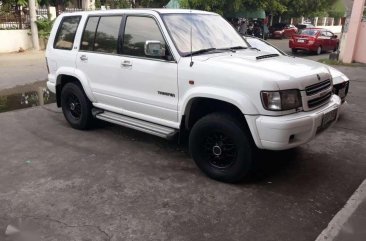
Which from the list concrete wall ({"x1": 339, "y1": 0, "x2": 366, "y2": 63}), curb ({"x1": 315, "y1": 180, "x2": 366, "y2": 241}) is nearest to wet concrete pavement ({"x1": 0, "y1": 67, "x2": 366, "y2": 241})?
curb ({"x1": 315, "y1": 180, "x2": 366, "y2": 241})

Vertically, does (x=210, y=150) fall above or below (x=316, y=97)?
below

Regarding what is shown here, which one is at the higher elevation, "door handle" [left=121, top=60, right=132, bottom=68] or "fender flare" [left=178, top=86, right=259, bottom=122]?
"door handle" [left=121, top=60, right=132, bottom=68]

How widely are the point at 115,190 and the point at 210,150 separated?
1.19 m

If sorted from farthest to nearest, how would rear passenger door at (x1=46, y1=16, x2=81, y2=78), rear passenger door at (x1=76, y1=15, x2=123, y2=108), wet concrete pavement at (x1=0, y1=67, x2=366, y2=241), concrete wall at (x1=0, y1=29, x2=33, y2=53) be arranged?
concrete wall at (x1=0, y1=29, x2=33, y2=53), rear passenger door at (x1=46, y1=16, x2=81, y2=78), rear passenger door at (x1=76, y1=15, x2=123, y2=108), wet concrete pavement at (x1=0, y1=67, x2=366, y2=241)

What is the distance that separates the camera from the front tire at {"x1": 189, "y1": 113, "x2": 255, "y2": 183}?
4016mm

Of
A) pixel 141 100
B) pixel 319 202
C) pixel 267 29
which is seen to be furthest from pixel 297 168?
pixel 267 29

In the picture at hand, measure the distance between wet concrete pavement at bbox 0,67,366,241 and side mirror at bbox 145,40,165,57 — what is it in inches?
56.6

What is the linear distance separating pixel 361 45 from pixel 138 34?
531 inches

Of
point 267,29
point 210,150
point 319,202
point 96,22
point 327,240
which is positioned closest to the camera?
point 327,240

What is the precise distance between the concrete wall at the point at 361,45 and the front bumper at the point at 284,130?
1332 cm

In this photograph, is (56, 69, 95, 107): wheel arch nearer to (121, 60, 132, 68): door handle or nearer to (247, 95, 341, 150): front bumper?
(121, 60, 132, 68): door handle

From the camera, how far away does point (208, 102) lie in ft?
14.5

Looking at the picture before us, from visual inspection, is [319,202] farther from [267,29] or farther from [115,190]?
[267,29]

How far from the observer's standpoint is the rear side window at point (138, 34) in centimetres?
478
